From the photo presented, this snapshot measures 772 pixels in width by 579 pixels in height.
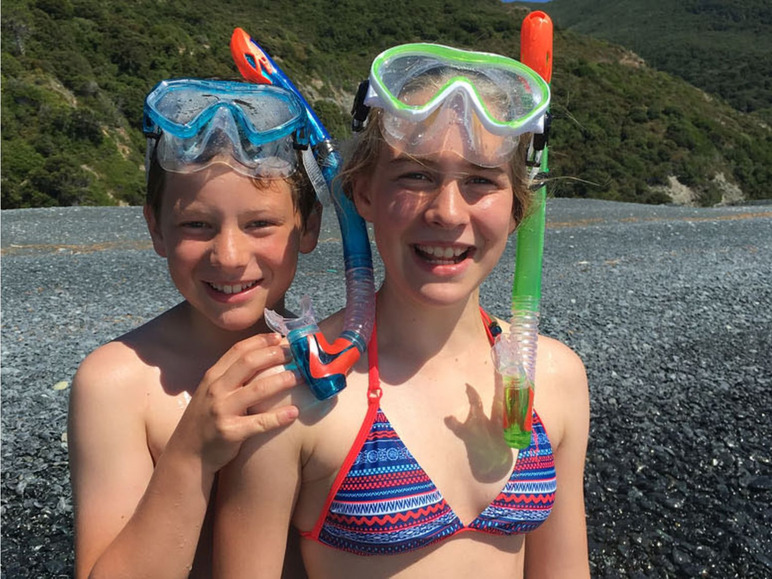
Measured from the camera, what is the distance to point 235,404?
66.5 inches

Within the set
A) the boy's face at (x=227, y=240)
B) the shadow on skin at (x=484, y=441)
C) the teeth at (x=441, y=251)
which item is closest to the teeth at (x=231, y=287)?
the boy's face at (x=227, y=240)

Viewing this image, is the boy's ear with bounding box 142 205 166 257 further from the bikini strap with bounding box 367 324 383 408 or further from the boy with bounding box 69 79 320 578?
the bikini strap with bounding box 367 324 383 408

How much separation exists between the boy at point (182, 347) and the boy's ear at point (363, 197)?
0.79 feet

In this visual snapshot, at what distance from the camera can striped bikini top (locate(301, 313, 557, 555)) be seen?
6.03 ft

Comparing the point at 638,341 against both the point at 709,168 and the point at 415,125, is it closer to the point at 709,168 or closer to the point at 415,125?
the point at 415,125

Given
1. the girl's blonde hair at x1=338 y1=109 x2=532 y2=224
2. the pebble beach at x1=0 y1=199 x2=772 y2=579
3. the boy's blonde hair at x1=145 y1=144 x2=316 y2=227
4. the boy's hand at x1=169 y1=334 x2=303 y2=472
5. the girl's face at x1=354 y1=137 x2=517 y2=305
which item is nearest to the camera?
the boy's hand at x1=169 y1=334 x2=303 y2=472

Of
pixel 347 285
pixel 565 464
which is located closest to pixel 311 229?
pixel 347 285

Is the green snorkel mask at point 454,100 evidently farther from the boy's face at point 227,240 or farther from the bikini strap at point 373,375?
the bikini strap at point 373,375

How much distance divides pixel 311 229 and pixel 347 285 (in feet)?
1.16

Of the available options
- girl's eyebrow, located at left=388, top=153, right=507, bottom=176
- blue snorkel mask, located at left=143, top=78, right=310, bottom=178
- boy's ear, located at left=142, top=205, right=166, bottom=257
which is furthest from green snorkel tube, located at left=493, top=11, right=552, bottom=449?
boy's ear, located at left=142, top=205, right=166, bottom=257

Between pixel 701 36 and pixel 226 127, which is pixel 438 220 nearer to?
pixel 226 127

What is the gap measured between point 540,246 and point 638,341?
575cm

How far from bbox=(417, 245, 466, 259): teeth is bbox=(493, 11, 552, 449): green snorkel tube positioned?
29cm

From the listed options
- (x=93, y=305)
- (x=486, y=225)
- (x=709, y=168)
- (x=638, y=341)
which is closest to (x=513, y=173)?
(x=486, y=225)
